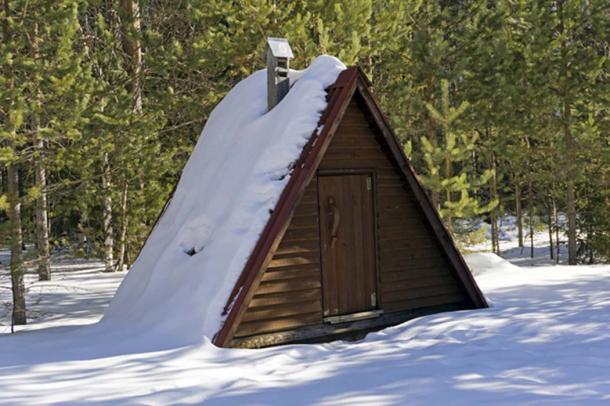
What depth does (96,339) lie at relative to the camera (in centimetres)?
764

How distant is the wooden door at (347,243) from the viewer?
8.24 meters

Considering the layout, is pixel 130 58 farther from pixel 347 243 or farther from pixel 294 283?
pixel 294 283

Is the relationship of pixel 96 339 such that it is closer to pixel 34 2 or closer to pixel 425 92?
pixel 34 2

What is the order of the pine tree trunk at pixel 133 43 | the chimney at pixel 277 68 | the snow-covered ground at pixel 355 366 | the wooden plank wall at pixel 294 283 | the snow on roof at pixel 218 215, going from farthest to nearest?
the pine tree trunk at pixel 133 43
the chimney at pixel 277 68
the wooden plank wall at pixel 294 283
the snow on roof at pixel 218 215
the snow-covered ground at pixel 355 366

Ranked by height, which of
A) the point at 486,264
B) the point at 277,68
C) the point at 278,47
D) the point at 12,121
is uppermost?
the point at 278,47

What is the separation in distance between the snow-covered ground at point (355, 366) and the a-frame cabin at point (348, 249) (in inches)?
14.5

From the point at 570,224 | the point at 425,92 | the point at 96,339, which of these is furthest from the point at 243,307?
the point at 570,224

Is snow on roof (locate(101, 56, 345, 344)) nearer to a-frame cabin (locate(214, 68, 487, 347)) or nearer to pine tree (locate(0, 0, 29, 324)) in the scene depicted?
a-frame cabin (locate(214, 68, 487, 347))

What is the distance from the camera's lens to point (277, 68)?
874 cm

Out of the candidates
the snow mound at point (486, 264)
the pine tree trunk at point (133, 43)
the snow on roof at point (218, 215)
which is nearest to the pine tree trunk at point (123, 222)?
the pine tree trunk at point (133, 43)

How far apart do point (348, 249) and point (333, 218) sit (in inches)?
19.1

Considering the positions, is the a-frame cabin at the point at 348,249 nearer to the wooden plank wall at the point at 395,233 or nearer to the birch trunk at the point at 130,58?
the wooden plank wall at the point at 395,233

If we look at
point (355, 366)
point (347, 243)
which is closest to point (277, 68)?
point (347, 243)

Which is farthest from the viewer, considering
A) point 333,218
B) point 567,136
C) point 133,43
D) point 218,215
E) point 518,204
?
point 518,204
